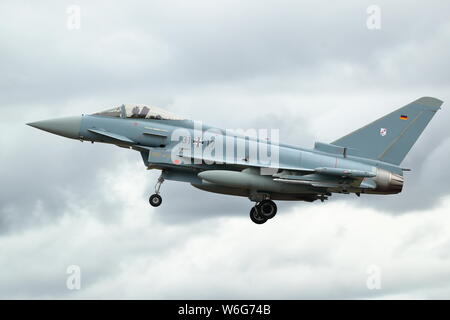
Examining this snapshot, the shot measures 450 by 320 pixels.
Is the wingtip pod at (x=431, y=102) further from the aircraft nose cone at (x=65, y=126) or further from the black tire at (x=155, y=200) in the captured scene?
the aircraft nose cone at (x=65, y=126)

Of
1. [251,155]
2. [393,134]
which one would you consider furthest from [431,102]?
[251,155]

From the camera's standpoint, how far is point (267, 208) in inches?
1315

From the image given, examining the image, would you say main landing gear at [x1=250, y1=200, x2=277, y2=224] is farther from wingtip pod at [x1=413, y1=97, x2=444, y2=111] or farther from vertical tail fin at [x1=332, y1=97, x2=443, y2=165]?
wingtip pod at [x1=413, y1=97, x2=444, y2=111]

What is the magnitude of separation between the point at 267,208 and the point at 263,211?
0.18 metres

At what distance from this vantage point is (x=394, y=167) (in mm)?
33656

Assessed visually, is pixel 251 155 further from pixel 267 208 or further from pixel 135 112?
pixel 135 112

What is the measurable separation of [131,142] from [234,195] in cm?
439

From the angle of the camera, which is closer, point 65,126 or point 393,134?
point 65,126

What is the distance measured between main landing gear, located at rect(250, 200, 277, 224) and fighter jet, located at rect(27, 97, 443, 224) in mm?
36

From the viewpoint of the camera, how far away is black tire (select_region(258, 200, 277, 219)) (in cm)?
3341

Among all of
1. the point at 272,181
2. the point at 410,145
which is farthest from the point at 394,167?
the point at 272,181

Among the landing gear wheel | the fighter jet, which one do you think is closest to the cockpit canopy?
the fighter jet

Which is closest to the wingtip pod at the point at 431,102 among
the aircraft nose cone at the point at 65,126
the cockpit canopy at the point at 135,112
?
the cockpit canopy at the point at 135,112

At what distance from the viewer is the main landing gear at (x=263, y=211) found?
110ft
